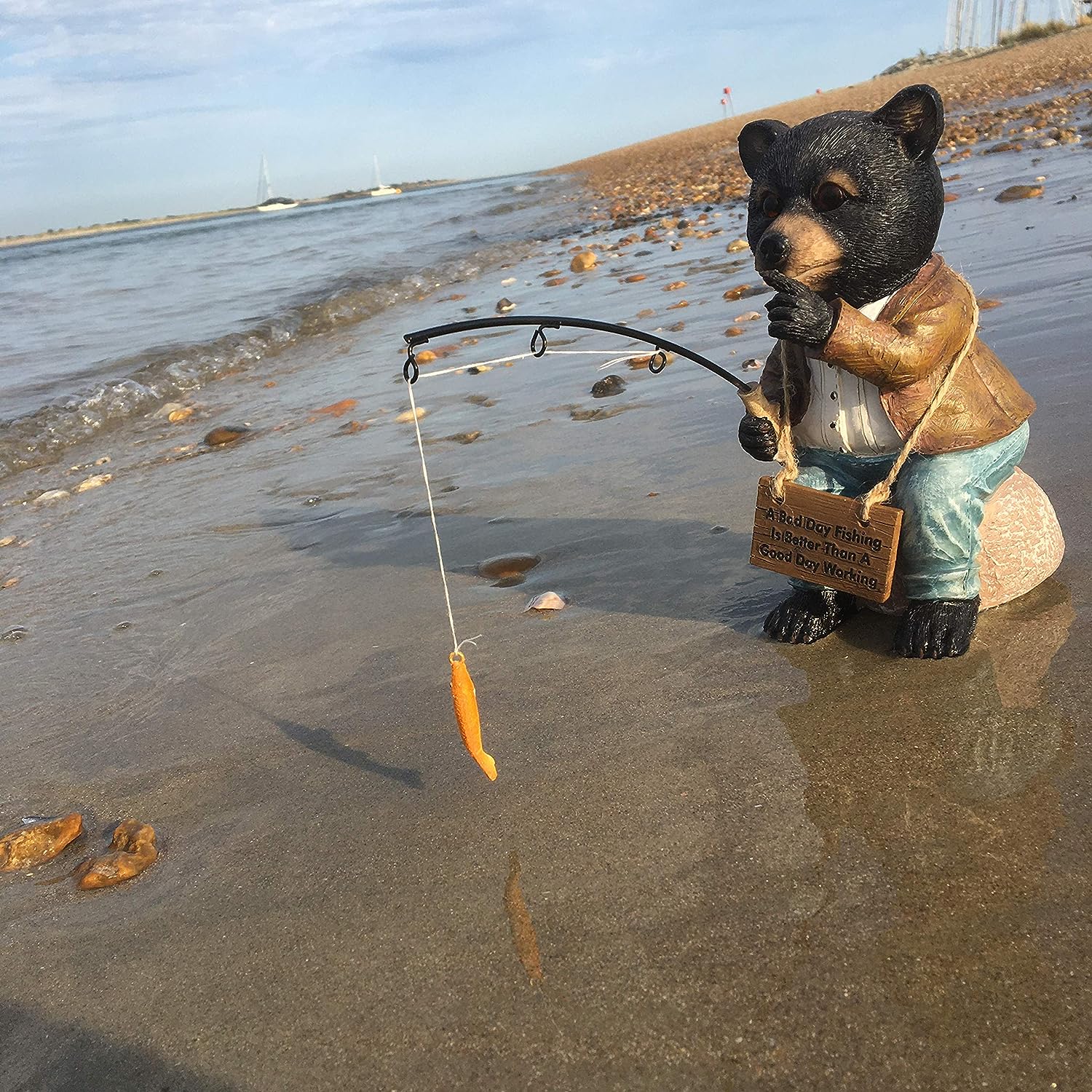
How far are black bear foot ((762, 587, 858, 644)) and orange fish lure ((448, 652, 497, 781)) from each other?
106 centimetres

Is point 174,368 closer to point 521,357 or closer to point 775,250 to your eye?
A: point 521,357

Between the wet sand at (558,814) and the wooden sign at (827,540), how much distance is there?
0.86 feet

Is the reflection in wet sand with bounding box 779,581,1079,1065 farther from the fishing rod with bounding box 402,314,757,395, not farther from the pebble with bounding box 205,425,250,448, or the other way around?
the pebble with bounding box 205,425,250,448

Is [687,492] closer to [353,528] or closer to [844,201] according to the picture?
[353,528]

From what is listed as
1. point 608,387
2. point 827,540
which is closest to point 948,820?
point 827,540

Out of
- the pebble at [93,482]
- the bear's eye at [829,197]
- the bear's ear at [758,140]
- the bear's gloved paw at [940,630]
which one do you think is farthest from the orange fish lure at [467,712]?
the pebble at [93,482]

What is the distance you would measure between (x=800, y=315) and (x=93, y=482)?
19.2ft

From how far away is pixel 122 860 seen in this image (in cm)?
255

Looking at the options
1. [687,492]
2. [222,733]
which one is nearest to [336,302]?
[687,492]

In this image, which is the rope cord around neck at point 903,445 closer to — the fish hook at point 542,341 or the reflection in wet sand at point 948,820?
the reflection in wet sand at point 948,820

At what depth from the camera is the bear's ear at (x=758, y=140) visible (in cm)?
283

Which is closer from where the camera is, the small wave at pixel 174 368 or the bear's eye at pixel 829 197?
the bear's eye at pixel 829 197

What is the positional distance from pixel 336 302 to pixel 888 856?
1342 cm

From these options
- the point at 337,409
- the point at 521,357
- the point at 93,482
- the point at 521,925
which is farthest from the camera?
the point at 337,409
